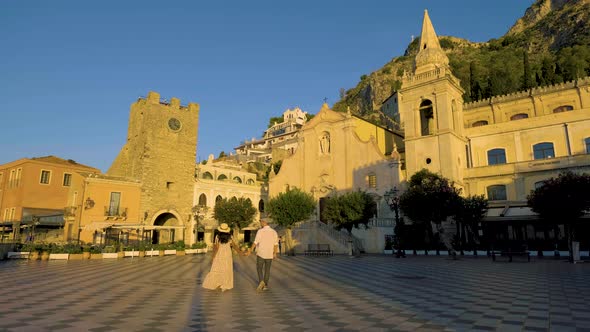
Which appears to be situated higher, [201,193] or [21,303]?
[201,193]

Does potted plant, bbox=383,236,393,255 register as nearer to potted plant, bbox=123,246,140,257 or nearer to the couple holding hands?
potted plant, bbox=123,246,140,257

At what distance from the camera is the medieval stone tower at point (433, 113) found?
3419 centimetres

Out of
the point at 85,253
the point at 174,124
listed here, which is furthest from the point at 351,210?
the point at 174,124

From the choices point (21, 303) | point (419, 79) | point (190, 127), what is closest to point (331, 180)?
point (419, 79)

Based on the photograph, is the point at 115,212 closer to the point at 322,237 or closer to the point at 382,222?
the point at 322,237

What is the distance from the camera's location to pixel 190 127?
44938mm

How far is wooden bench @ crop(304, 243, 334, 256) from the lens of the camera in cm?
3154

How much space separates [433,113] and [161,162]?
93.0ft

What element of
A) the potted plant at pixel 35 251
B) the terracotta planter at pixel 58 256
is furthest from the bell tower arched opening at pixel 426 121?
the potted plant at pixel 35 251

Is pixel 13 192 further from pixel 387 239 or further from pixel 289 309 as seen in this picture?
pixel 289 309

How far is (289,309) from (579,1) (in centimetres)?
12270

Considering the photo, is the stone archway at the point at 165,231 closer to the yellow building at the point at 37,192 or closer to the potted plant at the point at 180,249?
the potted plant at the point at 180,249

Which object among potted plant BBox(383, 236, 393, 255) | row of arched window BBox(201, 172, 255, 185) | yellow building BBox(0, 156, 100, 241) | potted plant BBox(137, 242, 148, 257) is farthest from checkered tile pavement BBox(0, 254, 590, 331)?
row of arched window BBox(201, 172, 255, 185)

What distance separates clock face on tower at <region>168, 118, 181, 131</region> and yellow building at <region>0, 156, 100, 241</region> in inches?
433
